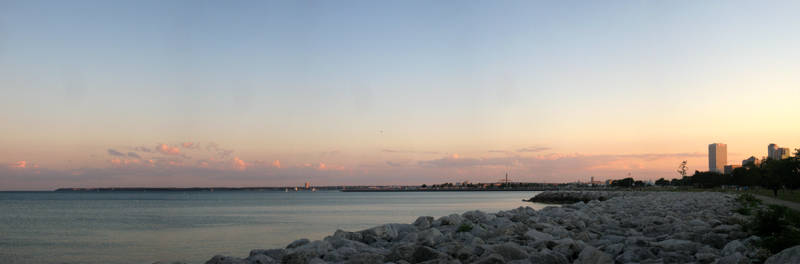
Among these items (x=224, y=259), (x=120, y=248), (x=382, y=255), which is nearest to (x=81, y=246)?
(x=120, y=248)

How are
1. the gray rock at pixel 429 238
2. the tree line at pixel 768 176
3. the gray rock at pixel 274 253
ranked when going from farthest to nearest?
the tree line at pixel 768 176, the gray rock at pixel 429 238, the gray rock at pixel 274 253

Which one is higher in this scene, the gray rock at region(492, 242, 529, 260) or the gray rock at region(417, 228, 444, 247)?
the gray rock at region(492, 242, 529, 260)

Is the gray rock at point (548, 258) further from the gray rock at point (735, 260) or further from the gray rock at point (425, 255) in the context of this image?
the gray rock at point (735, 260)

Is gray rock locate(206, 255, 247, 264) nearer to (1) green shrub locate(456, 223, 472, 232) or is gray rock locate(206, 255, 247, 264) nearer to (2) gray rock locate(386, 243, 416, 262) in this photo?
(2) gray rock locate(386, 243, 416, 262)

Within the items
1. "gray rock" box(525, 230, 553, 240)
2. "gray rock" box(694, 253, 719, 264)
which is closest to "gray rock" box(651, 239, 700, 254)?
"gray rock" box(694, 253, 719, 264)

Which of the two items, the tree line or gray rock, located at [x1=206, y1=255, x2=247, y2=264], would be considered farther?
the tree line

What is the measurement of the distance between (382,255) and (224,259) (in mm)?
2426

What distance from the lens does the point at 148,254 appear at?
58.1ft

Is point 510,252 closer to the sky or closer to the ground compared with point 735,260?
closer to the ground

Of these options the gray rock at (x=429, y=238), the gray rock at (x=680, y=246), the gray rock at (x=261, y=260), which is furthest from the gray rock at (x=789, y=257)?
the gray rock at (x=261, y=260)

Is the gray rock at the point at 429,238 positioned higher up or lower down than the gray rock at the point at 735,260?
lower down

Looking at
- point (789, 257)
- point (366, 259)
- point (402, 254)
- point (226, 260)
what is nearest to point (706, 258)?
point (789, 257)

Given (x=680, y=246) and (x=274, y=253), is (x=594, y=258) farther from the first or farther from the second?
(x=274, y=253)

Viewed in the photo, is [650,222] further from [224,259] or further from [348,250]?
[224,259]
